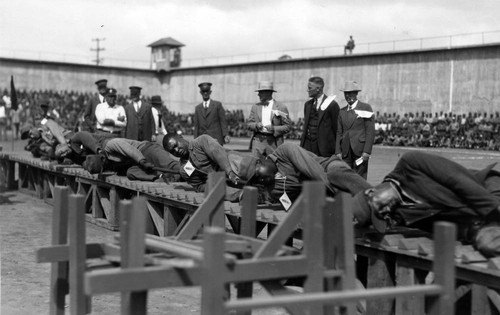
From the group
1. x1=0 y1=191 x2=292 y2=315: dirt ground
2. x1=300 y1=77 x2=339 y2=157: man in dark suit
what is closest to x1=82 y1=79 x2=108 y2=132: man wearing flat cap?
x1=0 y1=191 x2=292 y2=315: dirt ground

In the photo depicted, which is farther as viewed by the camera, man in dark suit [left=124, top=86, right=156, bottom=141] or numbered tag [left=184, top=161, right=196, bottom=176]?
man in dark suit [left=124, top=86, right=156, bottom=141]

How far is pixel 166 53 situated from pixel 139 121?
40.5m

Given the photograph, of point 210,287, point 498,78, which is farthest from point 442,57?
point 210,287

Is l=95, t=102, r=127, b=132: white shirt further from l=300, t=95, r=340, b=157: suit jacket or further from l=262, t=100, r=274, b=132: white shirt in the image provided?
l=300, t=95, r=340, b=157: suit jacket

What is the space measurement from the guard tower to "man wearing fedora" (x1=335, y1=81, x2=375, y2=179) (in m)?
43.6

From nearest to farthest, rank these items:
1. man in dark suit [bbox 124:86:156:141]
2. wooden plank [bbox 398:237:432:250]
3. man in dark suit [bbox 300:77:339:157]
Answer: wooden plank [bbox 398:237:432:250], man in dark suit [bbox 300:77:339:157], man in dark suit [bbox 124:86:156:141]

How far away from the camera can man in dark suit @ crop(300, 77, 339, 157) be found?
32.1ft

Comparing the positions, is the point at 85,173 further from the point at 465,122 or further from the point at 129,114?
the point at 465,122

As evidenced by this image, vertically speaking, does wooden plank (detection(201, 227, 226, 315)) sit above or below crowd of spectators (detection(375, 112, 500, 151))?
below

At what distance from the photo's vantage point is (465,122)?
28078 mm

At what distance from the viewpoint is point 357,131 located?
30.1ft

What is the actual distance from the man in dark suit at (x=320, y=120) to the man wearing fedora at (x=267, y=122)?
0.59 meters

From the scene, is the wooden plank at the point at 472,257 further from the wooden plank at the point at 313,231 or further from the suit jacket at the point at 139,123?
the suit jacket at the point at 139,123

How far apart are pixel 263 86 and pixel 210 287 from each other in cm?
759
